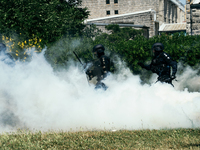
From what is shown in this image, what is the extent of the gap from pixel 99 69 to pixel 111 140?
9.45 feet

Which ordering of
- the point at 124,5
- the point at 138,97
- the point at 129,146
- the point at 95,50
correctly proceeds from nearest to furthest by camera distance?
the point at 129,146 → the point at 138,97 → the point at 95,50 → the point at 124,5

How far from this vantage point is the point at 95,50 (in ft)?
28.2

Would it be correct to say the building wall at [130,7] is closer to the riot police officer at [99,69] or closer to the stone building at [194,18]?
the stone building at [194,18]

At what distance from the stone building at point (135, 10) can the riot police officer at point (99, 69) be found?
1583 inches

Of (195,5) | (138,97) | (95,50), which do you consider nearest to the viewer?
(138,97)

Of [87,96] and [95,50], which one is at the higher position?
[95,50]

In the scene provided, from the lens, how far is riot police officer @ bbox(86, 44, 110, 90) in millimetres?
8398

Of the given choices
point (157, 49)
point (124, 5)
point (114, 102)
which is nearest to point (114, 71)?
point (157, 49)

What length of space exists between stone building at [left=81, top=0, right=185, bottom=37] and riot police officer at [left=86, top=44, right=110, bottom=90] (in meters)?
40.2

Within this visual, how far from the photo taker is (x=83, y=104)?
312 inches

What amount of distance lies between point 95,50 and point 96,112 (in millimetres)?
1823

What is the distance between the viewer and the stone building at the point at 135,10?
48.2m

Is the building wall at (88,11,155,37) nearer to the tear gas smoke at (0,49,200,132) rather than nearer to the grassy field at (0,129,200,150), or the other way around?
the tear gas smoke at (0,49,200,132)

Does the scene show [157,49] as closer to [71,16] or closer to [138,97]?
[138,97]
